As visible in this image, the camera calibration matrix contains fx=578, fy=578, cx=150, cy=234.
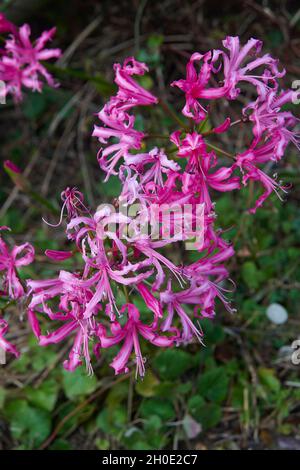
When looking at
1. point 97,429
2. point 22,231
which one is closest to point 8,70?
point 22,231

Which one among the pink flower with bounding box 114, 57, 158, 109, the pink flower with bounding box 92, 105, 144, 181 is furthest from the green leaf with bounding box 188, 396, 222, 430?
the pink flower with bounding box 114, 57, 158, 109

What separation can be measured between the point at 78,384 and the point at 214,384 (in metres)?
0.40

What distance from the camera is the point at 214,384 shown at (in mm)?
1712

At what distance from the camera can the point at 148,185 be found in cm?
111

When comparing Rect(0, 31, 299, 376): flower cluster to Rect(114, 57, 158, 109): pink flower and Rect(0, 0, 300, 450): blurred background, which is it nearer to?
Rect(114, 57, 158, 109): pink flower

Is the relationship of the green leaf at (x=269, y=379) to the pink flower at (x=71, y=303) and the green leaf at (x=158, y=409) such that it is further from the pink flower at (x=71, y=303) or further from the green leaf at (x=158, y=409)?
the pink flower at (x=71, y=303)

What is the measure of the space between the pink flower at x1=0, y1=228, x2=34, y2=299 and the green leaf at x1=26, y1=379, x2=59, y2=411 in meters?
0.59

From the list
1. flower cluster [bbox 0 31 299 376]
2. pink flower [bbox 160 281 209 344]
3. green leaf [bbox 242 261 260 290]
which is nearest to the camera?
flower cluster [bbox 0 31 299 376]

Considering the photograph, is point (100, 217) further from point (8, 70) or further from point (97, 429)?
point (97, 429)

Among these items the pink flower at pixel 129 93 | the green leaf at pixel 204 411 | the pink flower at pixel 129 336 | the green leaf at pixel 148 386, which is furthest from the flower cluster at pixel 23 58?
the green leaf at pixel 204 411

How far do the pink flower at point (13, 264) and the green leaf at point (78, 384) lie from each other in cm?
53

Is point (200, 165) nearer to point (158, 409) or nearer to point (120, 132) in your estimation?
point (120, 132)

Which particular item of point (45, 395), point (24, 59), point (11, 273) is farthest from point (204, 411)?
point (24, 59)

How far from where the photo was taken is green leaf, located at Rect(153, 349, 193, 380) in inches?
65.4
